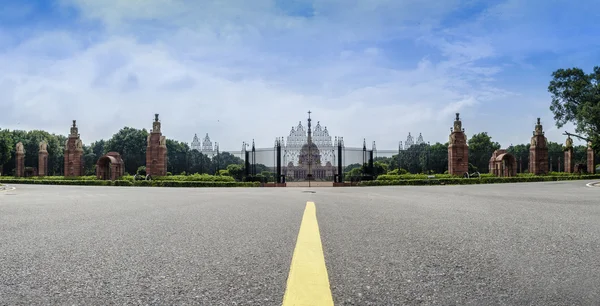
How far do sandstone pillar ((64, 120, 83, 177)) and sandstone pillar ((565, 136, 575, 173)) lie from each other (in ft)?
145

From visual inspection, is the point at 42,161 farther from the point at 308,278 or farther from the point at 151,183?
the point at 308,278

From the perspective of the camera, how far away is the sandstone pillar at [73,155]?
3678 centimetres

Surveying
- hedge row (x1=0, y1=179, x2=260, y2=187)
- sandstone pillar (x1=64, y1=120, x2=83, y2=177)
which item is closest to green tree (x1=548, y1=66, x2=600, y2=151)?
hedge row (x1=0, y1=179, x2=260, y2=187)

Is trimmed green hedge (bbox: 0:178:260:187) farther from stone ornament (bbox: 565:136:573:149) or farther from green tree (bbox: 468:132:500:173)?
green tree (bbox: 468:132:500:173)

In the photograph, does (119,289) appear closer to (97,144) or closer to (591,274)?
(591,274)

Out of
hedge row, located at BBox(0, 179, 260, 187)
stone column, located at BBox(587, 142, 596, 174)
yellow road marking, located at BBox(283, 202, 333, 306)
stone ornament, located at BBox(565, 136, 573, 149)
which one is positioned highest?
stone ornament, located at BBox(565, 136, 573, 149)

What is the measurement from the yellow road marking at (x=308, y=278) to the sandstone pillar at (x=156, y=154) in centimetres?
3050

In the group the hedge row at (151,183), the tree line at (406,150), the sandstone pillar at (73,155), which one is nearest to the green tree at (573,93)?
the tree line at (406,150)

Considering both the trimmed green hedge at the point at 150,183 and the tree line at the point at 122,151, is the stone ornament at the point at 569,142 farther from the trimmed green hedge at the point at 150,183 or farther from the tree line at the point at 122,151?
the tree line at the point at 122,151

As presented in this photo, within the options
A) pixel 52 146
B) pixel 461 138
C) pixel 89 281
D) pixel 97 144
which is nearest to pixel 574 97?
pixel 461 138

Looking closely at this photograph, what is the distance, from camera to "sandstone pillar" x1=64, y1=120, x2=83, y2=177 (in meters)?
36.8

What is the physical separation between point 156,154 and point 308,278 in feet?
106

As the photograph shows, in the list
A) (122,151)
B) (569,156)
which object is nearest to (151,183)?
(122,151)

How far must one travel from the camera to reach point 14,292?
2.58 metres
